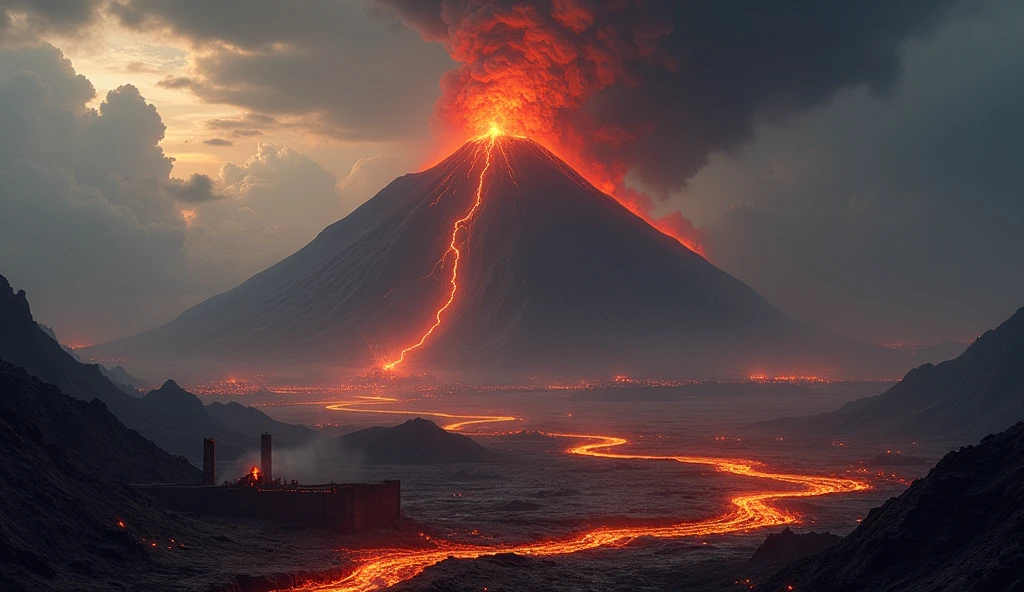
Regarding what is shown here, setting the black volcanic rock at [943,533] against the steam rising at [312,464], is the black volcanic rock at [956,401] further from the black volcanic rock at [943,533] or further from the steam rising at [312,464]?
the black volcanic rock at [943,533]

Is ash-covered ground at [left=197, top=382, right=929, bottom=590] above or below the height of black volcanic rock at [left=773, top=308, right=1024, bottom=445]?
below

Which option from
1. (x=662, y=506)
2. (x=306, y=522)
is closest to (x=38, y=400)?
(x=306, y=522)

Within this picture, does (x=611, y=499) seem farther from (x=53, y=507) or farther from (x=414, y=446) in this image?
(x=53, y=507)

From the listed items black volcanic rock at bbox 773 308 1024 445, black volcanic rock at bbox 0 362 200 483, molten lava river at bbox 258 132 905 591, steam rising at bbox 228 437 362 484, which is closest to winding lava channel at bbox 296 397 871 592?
molten lava river at bbox 258 132 905 591

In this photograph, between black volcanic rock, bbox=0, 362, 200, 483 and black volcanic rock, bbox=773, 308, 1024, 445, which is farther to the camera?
black volcanic rock, bbox=773, 308, 1024, 445

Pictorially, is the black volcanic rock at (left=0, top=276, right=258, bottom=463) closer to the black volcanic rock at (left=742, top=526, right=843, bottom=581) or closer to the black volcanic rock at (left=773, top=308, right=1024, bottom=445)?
the black volcanic rock at (left=742, top=526, right=843, bottom=581)

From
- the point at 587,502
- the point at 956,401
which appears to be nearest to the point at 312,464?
the point at 587,502

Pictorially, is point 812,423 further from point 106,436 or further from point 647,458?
point 106,436
